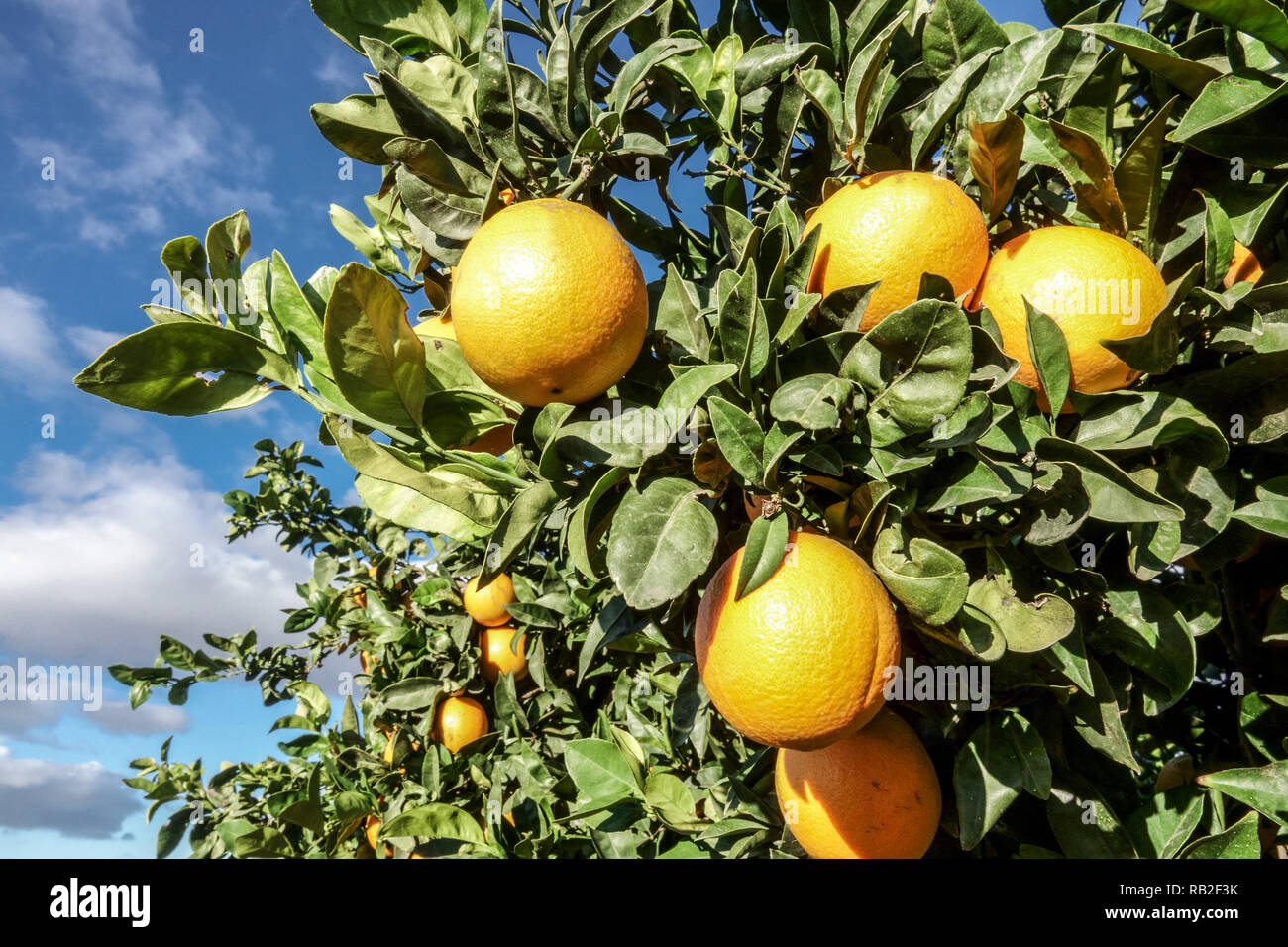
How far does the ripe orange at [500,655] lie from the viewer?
2.36 meters

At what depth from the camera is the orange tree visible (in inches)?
35.3

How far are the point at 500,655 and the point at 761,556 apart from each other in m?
1.67

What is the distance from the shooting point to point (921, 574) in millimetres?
885

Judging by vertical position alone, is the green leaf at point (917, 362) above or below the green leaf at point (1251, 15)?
below

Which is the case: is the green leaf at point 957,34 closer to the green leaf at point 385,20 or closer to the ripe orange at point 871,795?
the green leaf at point 385,20

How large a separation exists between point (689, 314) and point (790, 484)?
10.1 inches

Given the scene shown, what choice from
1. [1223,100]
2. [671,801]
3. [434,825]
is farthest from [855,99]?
[434,825]

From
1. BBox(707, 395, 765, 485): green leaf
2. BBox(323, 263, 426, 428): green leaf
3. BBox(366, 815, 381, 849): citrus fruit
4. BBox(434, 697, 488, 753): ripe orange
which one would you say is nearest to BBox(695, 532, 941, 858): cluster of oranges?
BBox(707, 395, 765, 485): green leaf

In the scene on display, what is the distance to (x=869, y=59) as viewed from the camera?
979 mm

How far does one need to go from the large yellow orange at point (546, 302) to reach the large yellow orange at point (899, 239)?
251 millimetres

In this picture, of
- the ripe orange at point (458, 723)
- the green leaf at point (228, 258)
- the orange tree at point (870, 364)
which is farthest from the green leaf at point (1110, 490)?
the ripe orange at point (458, 723)

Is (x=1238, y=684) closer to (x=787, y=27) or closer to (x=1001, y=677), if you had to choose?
(x=1001, y=677)

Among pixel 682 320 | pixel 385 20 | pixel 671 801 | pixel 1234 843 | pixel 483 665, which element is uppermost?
pixel 385 20

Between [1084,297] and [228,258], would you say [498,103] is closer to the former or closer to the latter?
[228,258]
